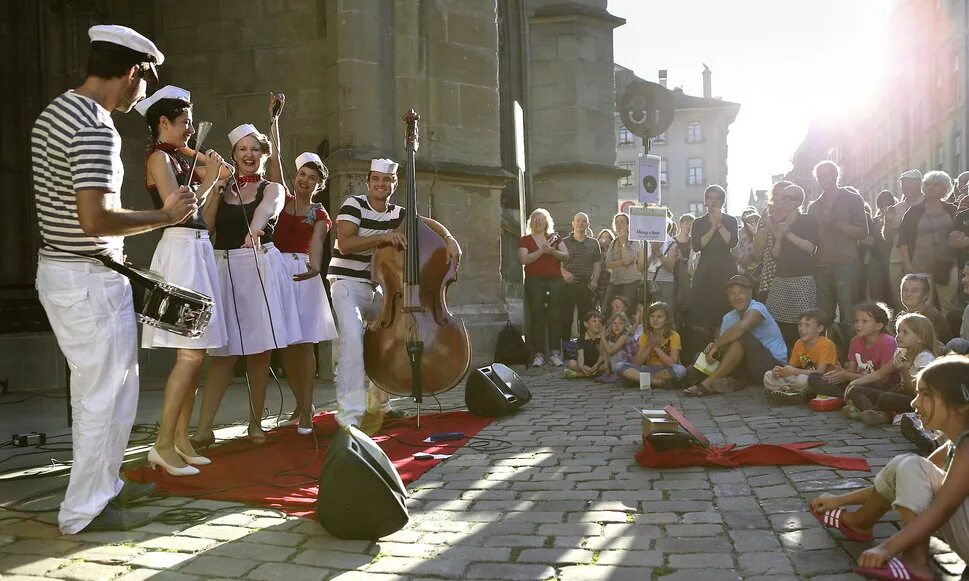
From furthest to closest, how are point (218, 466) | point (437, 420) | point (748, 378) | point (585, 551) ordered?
A: 1. point (748, 378)
2. point (437, 420)
3. point (218, 466)
4. point (585, 551)

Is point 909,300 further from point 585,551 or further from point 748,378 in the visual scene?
point 585,551

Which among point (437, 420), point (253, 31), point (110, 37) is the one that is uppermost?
point (253, 31)

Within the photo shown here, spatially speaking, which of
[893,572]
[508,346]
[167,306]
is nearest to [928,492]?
[893,572]

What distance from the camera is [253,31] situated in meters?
10.4

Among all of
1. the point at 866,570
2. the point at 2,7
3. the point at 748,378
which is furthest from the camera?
the point at 2,7

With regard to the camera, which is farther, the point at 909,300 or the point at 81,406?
the point at 909,300

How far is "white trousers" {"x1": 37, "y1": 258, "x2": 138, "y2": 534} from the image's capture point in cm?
389

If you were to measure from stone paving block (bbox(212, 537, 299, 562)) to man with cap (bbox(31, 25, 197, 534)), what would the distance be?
58 cm

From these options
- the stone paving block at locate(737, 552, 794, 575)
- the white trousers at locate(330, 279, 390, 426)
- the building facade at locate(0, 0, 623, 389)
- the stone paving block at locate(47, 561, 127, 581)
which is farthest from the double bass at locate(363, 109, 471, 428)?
the building facade at locate(0, 0, 623, 389)

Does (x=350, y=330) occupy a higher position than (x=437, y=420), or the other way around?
(x=350, y=330)

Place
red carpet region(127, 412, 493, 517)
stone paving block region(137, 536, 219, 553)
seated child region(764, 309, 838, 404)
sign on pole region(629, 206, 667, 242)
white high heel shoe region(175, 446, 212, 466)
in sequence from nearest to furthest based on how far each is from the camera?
stone paving block region(137, 536, 219, 553), red carpet region(127, 412, 493, 517), white high heel shoe region(175, 446, 212, 466), seated child region(764, 309, 838, 404), sign on pole region(629, 206, 667, 242)

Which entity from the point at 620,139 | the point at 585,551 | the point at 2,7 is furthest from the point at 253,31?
the point at 620,139

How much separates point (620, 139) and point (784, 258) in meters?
58.4

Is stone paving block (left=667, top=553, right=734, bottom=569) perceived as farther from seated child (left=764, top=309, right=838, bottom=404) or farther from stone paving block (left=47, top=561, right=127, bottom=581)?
seated child (left=764, top=309, right=838, bottom=404)
